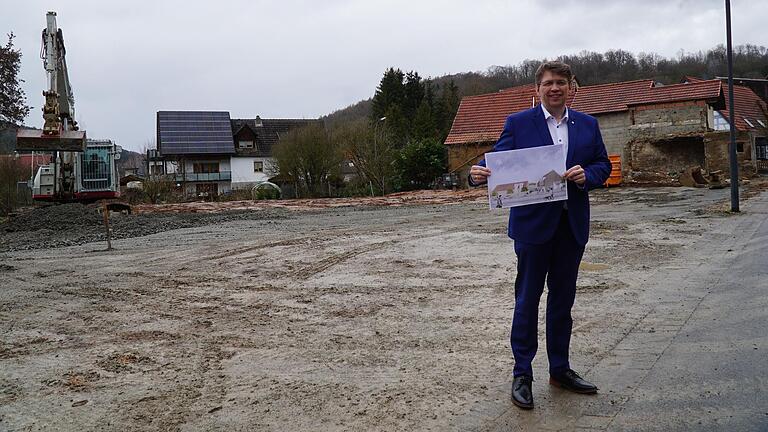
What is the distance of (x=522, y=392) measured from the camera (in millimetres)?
3691

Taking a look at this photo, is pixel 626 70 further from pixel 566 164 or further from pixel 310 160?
pixel 566 164

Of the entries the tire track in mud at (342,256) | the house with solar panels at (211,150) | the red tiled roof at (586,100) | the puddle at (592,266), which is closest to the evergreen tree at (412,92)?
the house with solar panels at (211,150)

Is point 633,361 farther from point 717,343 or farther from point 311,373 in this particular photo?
point 311,373

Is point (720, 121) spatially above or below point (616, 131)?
above

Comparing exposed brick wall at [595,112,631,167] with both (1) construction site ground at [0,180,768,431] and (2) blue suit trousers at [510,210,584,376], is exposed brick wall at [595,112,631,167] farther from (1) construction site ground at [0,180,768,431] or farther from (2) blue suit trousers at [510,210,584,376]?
(2) blue suit trousers at [510,210,584,376]

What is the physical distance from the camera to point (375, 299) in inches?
274

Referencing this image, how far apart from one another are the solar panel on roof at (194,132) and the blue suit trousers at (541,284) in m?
56.0

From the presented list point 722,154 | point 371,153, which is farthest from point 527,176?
point 371,153

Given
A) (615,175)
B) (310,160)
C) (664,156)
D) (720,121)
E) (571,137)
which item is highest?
(720,121)

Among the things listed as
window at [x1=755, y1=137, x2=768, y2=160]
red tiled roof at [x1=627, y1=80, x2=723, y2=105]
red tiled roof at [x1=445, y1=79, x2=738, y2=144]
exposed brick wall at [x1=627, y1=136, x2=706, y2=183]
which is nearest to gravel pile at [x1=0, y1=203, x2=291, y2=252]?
red tiled roof at [x1=445, y1=79, x2=738, y2=144]

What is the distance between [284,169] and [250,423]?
36.0 metres

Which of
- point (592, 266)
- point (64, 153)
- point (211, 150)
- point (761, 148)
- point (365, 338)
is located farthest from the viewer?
point (211, 150)

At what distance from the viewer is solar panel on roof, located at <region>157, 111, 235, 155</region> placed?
5694cm

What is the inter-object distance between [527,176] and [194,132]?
191 feet
